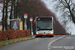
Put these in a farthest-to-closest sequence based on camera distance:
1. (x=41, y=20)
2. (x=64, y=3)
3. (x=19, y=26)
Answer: (x=64, y=3) → (x=19, y=26) → (x=41, y=20)

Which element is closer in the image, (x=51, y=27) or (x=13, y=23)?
(x=51, y=27)

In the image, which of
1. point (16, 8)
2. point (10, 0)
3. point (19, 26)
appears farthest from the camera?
point (16, 8)

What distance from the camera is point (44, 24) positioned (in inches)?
1165

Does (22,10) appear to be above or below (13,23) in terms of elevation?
above

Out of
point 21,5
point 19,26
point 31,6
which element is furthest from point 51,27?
point 31,6

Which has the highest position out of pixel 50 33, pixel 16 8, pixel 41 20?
pixel 16 8

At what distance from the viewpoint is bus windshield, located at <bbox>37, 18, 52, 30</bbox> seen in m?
29.5

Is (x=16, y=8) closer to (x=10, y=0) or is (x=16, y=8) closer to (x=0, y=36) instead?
(x=10, y=0)

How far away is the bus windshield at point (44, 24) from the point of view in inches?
1160

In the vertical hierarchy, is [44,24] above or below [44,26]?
above

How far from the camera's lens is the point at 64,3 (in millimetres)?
34781

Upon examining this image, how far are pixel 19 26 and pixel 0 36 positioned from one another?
13199mm

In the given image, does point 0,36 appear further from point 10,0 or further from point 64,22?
point 64,22

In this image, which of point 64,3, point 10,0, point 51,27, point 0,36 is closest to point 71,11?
point 64,3
